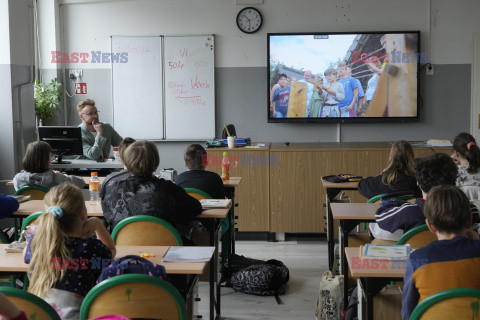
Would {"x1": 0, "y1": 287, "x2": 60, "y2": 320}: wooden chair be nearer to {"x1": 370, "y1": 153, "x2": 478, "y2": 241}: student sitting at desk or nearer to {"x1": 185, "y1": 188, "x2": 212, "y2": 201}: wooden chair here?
{"x1": 370, "y1": 153, "x2": 478, "y2": 241}: student sitting at desk

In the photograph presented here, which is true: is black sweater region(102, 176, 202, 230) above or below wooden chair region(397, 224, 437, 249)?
above

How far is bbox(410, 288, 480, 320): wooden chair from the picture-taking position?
205cm

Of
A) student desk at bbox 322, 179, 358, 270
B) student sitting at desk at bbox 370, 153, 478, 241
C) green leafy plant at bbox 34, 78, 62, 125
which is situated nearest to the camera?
student sitting at desk at bbox 370, 153, 478, 241

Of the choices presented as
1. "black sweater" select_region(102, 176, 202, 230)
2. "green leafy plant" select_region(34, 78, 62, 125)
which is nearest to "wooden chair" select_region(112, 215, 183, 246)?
"black sweater" select_region(102, 176, 202, 230)

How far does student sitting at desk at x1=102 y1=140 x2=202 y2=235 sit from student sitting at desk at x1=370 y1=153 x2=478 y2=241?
1136mm

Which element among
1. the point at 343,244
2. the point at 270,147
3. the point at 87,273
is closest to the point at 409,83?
the point at 270,147

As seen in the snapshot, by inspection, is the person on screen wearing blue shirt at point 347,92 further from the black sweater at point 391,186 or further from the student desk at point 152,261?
the student desk at point 152,261

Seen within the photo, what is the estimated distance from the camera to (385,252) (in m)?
2.73

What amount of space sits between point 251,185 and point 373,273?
4.00 m

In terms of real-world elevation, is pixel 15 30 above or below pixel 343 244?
above

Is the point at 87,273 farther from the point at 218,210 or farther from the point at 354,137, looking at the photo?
the point at 354,137

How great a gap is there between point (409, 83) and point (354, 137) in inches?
38.1

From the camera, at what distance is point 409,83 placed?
7762mm

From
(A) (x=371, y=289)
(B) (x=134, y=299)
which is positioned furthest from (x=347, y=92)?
(B) (x=134, y=299)
